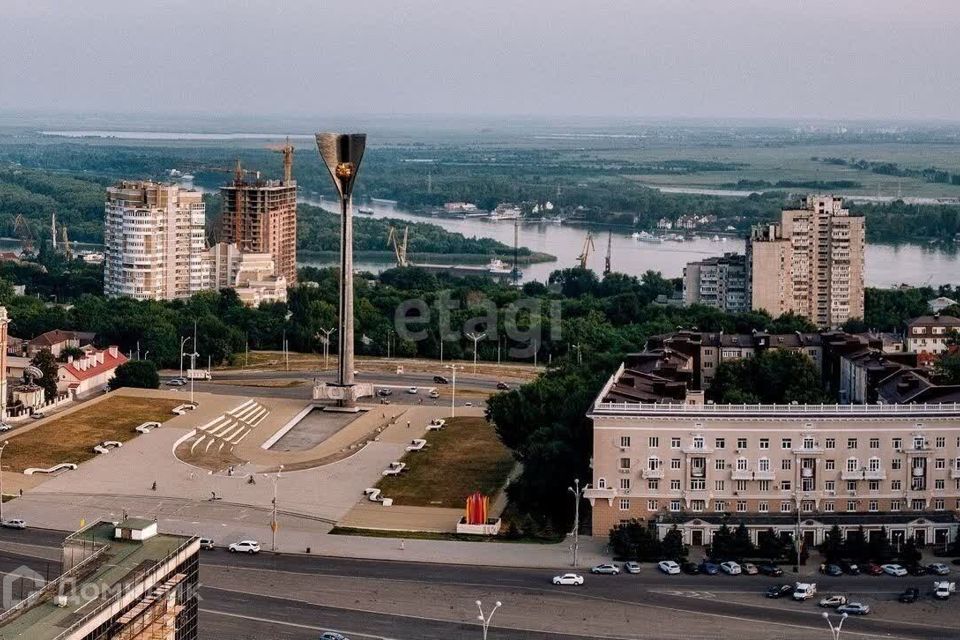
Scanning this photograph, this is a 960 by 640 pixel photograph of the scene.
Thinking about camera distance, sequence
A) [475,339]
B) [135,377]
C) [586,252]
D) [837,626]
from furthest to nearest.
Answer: [586,252], [475,339], [135,377], [837,626]

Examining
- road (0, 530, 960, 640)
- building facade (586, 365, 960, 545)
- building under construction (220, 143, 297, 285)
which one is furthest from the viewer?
building under construction (220, 143, 297, 285)

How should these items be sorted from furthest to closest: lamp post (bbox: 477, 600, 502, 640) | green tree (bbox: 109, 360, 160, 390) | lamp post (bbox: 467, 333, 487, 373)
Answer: lamp post (bbox: 467, 333, 487, 373), green tree (bbox: 109, 360, 160, 390), lamp post (bbox: 477, 600, 502, 640)

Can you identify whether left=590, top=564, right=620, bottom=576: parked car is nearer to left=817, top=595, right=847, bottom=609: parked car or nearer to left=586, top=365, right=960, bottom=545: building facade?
left=586, top=365, right=960, bottom=545: building facade

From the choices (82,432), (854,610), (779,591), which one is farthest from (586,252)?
(854,610)

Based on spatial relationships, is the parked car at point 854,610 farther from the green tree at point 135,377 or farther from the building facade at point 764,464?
the green tree at point 135,377

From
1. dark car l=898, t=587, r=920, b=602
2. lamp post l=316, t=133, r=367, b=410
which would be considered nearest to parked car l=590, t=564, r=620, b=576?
dark car l=898, t=587, r=920, b=602

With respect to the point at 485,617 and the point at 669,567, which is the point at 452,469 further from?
the point at 485,617

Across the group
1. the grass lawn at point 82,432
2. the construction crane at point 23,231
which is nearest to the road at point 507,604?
the grass lawn at point 82,432

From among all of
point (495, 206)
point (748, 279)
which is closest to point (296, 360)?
point (748, 279)
